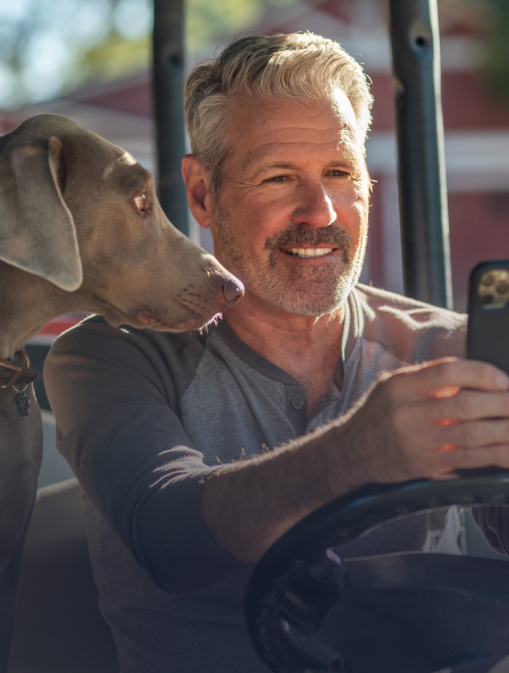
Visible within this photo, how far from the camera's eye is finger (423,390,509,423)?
0.72 metres

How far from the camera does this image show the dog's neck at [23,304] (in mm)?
1617

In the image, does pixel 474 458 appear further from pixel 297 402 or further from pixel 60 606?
pixel 60 606

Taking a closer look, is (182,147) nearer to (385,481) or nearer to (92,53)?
(385,481)

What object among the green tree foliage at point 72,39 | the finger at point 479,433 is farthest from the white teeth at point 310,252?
the green tree foliage at point 72,39

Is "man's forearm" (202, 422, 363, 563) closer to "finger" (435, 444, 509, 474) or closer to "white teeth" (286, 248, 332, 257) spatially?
"finger" (435, 444, 509, 474)

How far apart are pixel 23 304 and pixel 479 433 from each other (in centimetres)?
117

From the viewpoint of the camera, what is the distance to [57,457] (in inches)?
77.7

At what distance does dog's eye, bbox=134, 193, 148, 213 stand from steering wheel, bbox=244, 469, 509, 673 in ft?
3.11

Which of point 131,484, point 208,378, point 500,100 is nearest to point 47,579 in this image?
point 208,378

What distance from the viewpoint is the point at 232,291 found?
5.46 ft

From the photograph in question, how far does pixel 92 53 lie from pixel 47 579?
2481 centimetres

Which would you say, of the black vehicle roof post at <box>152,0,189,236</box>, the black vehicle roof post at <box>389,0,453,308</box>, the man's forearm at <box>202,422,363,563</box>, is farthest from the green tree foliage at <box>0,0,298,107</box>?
the man's forearm at <box>202,422,363,563</box>

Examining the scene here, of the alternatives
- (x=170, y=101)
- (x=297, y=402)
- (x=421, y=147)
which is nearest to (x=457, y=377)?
(x=297, y=402)

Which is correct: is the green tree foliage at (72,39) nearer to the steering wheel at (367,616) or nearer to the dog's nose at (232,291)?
the dog's nose at (232,291)
